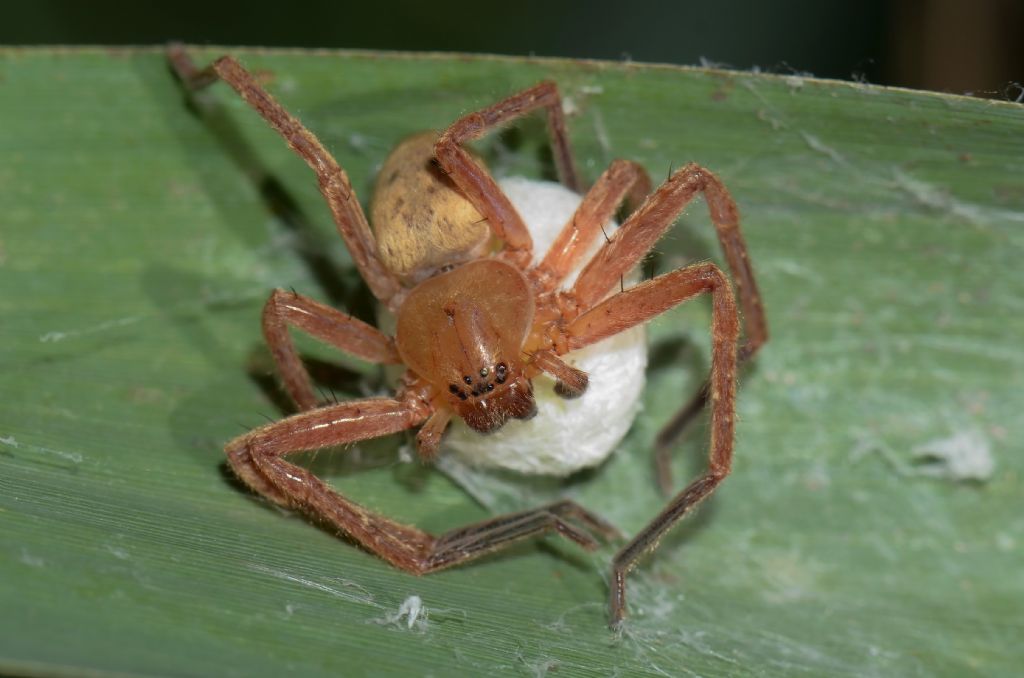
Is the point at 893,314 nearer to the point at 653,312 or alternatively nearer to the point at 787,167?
the point at 787,167

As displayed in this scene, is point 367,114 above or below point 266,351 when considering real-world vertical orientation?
above

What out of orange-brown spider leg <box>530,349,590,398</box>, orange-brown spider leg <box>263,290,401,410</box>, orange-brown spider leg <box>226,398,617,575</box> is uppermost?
orange-brown spider leg <box>530,349,590,398</box>

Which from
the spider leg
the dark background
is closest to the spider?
the spider leg

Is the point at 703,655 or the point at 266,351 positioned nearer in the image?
the point at 703,655

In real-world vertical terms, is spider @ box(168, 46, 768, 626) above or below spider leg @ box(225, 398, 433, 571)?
above

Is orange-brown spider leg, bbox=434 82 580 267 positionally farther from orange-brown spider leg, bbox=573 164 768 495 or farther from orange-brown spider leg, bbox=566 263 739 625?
orange-brown spider leg, bbox=566 263 739 625

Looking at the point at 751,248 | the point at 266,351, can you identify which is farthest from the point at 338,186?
the point at 751,248

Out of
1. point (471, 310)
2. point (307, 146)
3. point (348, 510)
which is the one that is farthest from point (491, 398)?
point (307, 146)
